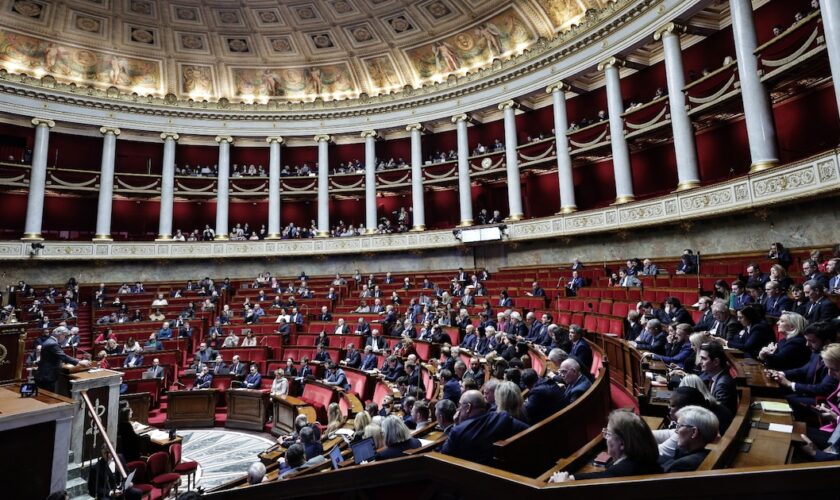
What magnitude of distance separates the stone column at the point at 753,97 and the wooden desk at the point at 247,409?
12.6 metres

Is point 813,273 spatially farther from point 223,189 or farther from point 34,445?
point 223,189

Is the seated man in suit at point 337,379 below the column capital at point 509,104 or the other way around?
below

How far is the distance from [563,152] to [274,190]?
551 inches

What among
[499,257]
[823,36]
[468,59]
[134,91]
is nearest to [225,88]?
[134,91]

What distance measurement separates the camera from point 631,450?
2.25 metres

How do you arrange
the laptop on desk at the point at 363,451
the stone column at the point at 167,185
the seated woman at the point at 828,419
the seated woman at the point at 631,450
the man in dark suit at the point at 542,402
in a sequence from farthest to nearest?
the stone column at the point at 167,185 < the man in dark suit at the point at 542,402 < the laptop on desk at the point at 363,451 < the seated woman at the point at 828,419 < the seated woman at the point at 631,450

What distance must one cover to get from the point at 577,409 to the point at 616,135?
1424cm

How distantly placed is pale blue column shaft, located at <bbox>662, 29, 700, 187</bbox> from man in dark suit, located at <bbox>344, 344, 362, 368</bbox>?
1028cm

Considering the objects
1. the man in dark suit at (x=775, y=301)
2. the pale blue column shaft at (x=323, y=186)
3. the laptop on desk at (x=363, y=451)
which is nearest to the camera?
the laptop on desk at (x=363, y=451)

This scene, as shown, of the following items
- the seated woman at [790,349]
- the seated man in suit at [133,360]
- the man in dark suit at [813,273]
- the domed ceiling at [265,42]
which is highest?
the domed ceiling at [265,42]

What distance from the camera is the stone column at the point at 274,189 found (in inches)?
884

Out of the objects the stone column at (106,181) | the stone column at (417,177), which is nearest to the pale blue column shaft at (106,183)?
the stone column at (106,181)

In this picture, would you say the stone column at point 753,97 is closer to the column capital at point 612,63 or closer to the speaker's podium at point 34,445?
the column capital at point 612,63

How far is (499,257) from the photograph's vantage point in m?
19.1
